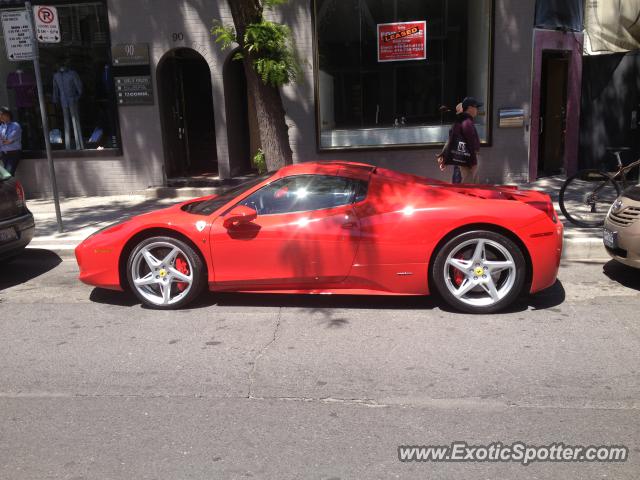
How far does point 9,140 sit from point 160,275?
817cm

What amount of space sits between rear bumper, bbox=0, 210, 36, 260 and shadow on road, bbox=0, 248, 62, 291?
0.27 meters

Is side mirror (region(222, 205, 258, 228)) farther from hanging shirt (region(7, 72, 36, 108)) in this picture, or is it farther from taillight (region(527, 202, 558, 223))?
hanging shirt (region(7, 72, 36, 108))

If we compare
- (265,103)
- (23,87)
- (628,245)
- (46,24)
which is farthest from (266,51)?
(23,87)

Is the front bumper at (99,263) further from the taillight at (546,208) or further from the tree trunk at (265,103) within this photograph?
the taillight at (546,208)

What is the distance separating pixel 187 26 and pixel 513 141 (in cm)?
671

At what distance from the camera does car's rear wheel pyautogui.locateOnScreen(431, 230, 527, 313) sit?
→ 5324 mm

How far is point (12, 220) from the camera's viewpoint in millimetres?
7109

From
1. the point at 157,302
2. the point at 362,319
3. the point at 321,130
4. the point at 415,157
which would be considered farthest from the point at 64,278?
the point at 415,157

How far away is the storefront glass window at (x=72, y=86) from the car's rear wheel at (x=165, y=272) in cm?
759

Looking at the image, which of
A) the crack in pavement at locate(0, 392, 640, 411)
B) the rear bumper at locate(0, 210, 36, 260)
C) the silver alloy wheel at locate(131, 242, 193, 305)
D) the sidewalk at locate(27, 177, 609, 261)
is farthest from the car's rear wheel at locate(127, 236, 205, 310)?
the sidewalk at locate(27, 177, 609, 261)

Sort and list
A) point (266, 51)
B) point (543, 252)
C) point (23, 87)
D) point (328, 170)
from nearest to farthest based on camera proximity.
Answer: point (543, 252)
point (328, 170)
point (266, 51)
point (23, 87)

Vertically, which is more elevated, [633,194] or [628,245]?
[633,194]

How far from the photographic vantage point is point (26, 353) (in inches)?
192

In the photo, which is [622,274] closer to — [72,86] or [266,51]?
[266,51]
